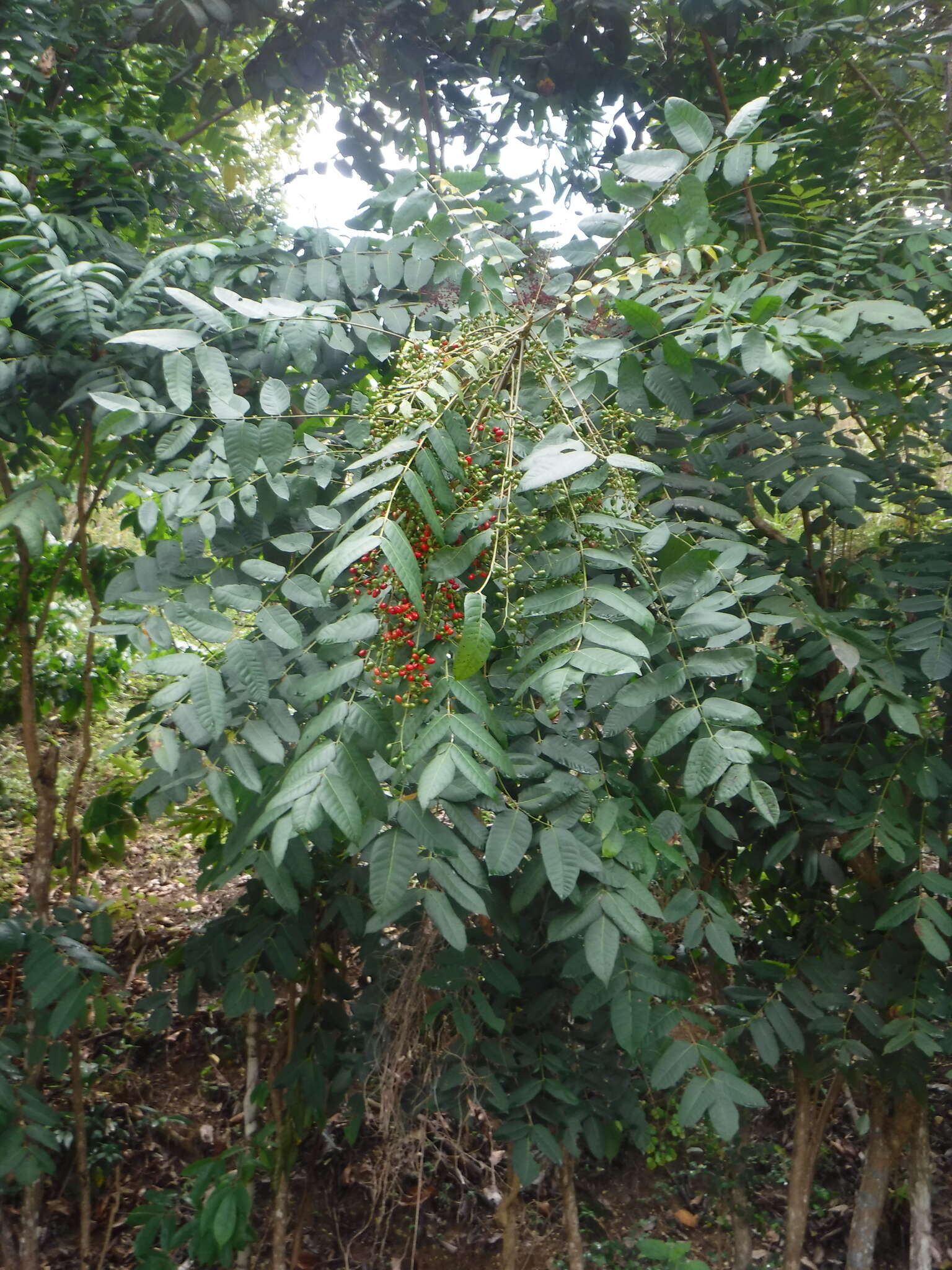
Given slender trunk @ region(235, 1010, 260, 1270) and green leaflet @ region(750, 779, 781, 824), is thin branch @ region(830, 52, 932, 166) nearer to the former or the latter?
green leaflet @ region(750, 779, 781, 824)

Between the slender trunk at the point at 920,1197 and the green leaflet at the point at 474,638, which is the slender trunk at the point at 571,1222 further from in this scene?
the green leaflet at the point at 474,638

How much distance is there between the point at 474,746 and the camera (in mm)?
1033

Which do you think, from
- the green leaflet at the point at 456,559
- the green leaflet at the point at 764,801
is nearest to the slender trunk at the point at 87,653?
the green leaflet at the point at 456,559

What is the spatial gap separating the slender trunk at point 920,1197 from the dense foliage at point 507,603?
0.08 metres

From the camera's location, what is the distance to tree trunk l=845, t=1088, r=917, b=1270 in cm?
214

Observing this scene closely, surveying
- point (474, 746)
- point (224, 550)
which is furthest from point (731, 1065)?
point (224, 550)

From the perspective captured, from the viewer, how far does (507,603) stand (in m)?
1.17

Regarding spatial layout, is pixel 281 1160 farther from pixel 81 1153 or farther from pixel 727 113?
pixel 727 113

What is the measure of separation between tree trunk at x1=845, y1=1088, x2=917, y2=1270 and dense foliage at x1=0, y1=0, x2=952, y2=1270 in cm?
1

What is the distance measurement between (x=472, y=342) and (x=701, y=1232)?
244 cm

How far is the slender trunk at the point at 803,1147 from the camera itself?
2090 millimetres

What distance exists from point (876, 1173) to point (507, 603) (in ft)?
6.02

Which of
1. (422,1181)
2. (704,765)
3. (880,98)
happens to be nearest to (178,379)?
(704,765)

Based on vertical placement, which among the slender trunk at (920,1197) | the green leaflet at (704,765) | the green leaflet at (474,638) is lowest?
the slender trunk at (920,1197)
